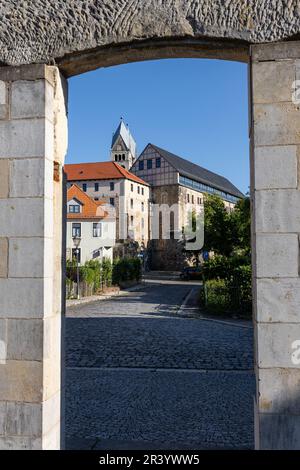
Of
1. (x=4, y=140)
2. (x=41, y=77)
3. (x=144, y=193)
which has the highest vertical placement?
(x=144, y=193)

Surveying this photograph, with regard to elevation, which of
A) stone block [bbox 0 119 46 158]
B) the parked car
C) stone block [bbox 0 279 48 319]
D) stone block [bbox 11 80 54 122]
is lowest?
the parked car

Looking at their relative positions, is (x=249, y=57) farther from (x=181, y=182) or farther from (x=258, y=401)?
(x=181, y=182)

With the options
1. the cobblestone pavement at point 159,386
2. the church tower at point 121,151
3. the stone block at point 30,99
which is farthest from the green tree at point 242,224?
the church tower at point 121,151

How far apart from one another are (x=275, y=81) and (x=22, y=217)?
191cm

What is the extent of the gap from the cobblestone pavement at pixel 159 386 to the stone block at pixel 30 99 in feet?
9.77

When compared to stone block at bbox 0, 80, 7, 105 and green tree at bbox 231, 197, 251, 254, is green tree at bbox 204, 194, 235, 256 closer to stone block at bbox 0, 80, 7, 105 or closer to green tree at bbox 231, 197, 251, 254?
green tree at bbox 231, 197, 251, 254

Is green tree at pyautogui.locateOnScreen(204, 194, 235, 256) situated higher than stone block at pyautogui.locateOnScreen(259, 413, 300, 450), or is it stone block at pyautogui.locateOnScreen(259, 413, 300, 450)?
green tree at pyautogui.locateOnScreen(204, 194, 235, 256)

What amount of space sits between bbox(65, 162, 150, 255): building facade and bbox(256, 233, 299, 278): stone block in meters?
44.7

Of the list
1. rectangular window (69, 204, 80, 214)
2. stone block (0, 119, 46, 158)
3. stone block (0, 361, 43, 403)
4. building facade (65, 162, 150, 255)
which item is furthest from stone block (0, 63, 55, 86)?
building facade (65, 162, 150, 255)

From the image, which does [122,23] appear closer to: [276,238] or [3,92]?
[3,92]

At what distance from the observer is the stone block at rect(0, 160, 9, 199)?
286cm

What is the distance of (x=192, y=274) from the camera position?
Answer: 3947 cm
